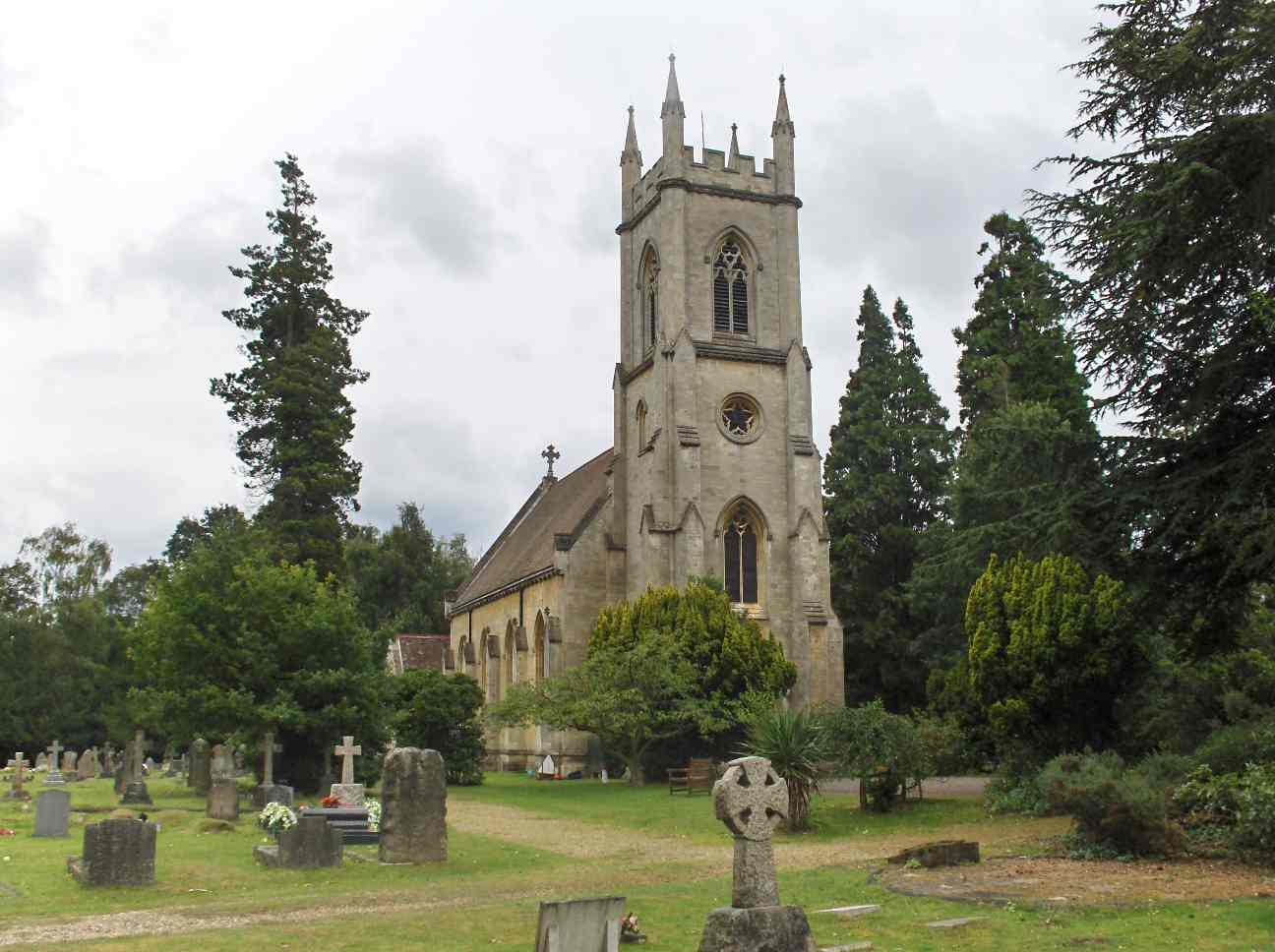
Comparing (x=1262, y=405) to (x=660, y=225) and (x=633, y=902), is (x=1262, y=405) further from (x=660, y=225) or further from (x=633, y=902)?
(x=660, y=225)

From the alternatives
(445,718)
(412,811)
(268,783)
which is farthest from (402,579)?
(412,811)

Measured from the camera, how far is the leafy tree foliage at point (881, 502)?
151ft

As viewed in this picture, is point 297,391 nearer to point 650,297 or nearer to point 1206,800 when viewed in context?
point 650,297

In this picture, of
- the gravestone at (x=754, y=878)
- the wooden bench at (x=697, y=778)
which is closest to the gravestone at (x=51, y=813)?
the wooden bench at (x=697, y=778)

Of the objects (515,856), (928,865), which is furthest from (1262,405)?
(515,856)

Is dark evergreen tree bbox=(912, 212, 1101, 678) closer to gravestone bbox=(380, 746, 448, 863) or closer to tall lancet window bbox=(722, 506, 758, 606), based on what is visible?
tall lancet window bbox=(722, 506, 758, 606)

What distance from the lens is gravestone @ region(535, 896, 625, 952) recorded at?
748cm

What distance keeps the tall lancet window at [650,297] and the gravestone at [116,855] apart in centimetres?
3041

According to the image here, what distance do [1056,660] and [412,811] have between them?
482 inches

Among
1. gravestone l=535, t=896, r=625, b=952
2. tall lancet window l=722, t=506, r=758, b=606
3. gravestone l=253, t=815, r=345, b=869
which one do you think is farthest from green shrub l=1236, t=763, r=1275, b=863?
tall lancet window l=722, t=506, r=758, b=606

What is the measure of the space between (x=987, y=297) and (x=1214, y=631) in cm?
2754

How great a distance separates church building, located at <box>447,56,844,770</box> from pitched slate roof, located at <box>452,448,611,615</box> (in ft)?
1.27

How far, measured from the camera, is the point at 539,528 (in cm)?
5019

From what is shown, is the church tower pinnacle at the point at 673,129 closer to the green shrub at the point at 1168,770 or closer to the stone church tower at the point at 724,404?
the stone church tower at the point at 724,404
